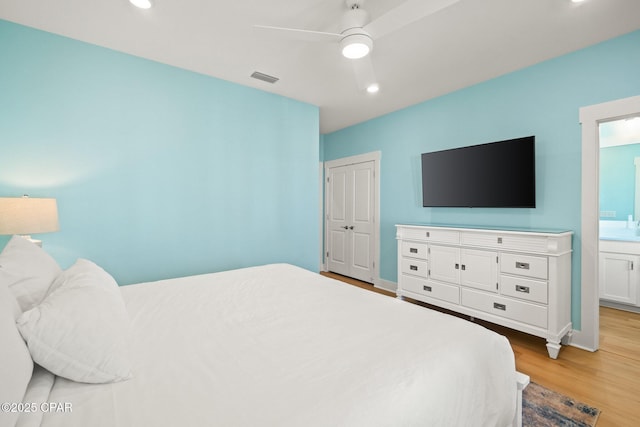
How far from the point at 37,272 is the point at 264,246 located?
225 cm

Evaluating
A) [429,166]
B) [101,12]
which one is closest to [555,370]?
[429,166]

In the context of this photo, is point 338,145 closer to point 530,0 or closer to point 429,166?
point 429,166

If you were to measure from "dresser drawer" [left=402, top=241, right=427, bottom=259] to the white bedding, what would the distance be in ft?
5.87

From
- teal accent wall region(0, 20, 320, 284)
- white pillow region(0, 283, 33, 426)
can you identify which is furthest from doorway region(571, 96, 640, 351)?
white pillow region(0, 283, 33, 426)

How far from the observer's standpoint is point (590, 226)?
8.07ft

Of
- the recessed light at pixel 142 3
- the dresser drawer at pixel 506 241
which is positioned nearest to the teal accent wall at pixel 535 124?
the dresser drawer at pixel 506 241

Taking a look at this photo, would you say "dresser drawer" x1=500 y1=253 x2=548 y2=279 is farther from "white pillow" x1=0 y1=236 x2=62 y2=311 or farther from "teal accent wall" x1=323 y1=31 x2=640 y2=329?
"white pillow" x1=0 y1=236 x2=62 y2=311

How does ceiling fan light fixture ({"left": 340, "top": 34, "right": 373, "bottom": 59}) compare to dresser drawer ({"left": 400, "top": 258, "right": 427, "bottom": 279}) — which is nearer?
ceiling fan light fixture ({"left": 340, "top": 34, "right": 373, "bottom": 59})

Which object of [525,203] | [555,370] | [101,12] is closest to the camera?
[101,12]

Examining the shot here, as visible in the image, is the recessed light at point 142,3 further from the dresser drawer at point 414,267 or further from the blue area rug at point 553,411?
the blue area rug at point 553,411

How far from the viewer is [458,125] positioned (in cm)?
337

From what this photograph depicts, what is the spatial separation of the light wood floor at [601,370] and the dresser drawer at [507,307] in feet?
0.90

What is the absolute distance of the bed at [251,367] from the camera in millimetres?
763

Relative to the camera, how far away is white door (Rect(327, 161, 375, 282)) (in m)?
4.48
